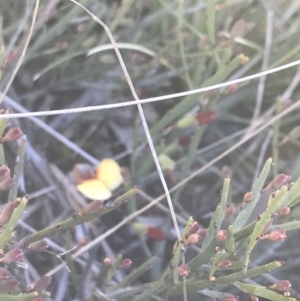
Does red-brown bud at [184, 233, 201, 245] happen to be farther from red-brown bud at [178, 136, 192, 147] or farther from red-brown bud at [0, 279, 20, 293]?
red-brown bud at [178, 136, 192, 147]

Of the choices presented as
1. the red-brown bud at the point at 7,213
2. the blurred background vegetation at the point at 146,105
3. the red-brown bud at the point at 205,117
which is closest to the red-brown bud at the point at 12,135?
the red-brown bud at the point at 7,213

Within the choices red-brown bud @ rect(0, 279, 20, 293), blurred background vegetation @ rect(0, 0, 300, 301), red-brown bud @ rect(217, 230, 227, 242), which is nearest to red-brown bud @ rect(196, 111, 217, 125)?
blurred background vegetation @ rect(0, 0, 300, 301)

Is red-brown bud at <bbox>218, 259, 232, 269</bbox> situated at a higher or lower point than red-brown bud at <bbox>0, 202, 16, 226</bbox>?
lower

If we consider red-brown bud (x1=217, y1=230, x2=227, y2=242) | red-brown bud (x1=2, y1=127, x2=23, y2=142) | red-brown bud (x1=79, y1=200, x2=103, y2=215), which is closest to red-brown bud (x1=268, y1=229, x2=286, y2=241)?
red-brown bud (x1=217, y1=230, x2=227, y2=242)

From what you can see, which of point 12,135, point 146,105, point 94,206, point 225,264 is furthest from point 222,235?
point 146,105

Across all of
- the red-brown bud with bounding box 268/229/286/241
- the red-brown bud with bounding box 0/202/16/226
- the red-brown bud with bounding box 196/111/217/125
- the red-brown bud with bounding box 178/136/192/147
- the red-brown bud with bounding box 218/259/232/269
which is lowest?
the red-brown bud with bounding box 218/259/232/269

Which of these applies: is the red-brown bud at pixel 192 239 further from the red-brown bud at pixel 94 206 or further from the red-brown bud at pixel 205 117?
the red-brown bud at pixel 205 117

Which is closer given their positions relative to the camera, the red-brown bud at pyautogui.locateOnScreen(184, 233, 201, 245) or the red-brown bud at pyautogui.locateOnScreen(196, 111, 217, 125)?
the red-brown bud at pyautogui.locateOnScreen(184, 233, 201, 245)

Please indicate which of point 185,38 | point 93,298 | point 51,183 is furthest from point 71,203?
point 185,38

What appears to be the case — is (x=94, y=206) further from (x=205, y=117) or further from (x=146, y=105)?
(x=146, y=105)
